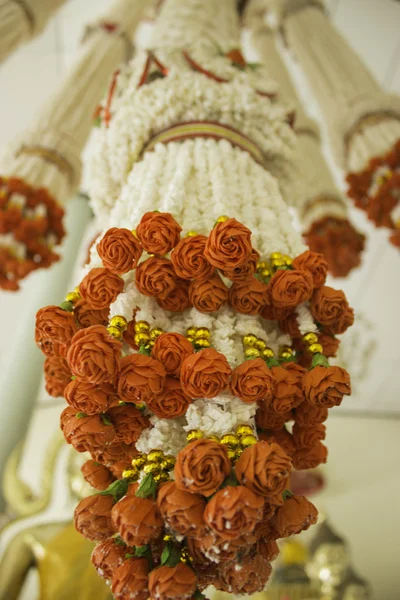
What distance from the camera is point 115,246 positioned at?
470 mm

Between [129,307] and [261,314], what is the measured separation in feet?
0.45

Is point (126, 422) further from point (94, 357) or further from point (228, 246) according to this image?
point (228, 246)

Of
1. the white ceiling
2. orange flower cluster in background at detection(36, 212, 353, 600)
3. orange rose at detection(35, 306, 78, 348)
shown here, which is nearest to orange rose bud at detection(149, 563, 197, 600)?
orange flower cluster in background at detection(36, 212, 353, 600)

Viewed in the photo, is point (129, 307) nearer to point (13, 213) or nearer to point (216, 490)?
point (216, 490)

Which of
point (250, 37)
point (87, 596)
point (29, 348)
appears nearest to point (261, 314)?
point (87, 596)

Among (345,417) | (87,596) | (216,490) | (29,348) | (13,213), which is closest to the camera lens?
(216,490)

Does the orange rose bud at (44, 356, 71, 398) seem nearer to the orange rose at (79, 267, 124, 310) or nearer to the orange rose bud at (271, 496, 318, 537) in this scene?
the orange rose at (79, 267, 124, 310)

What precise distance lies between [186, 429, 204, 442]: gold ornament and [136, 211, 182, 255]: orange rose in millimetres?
171

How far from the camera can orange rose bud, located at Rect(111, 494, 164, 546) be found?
37 centimetres

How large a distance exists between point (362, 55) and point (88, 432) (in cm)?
179

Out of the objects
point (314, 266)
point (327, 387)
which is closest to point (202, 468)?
point (327, 387)

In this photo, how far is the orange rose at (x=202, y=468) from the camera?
362 mm

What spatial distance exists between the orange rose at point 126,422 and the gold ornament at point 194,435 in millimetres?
51

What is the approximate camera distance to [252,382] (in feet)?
1.37
